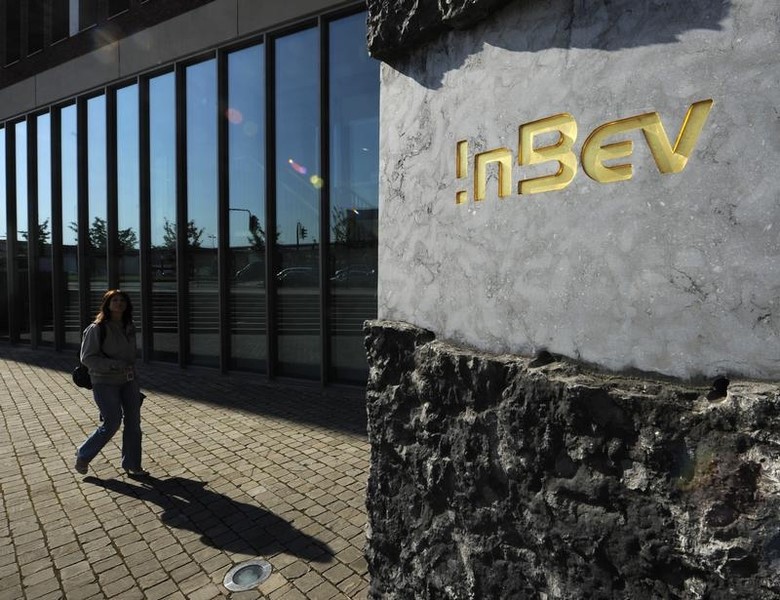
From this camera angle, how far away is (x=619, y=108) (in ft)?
5.22

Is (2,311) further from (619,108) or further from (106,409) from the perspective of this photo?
(619,108)

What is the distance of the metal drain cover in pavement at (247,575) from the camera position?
293 cm

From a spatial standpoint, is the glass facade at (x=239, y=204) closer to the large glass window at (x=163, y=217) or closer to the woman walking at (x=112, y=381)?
the large glass window at (x=163, y=217)

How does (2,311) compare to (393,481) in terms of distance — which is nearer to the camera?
(393,481)

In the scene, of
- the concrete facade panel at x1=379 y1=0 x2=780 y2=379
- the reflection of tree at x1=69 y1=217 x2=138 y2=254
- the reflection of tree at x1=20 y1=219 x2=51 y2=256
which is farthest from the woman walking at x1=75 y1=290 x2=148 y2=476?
the reflection of tree at x1=20 y1=219 x2=51 y2=256

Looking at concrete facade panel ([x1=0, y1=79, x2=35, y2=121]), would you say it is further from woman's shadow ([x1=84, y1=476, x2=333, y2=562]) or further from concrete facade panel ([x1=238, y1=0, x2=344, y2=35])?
woman's shadow ([x1=84, y1=476, x2=333, y2=562])

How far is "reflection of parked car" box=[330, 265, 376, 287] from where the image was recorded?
23.7ft

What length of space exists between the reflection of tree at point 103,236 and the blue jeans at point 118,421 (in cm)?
606

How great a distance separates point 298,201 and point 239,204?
1232 mm

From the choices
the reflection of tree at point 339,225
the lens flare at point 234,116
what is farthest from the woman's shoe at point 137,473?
the lens flare at point 234,116

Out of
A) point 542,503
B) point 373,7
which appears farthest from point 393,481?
point 373,7

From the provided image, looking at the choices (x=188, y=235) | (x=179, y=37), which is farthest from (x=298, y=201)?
(x=179, y=37)

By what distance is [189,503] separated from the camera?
3.98 metres

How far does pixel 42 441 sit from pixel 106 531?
2.56 m
